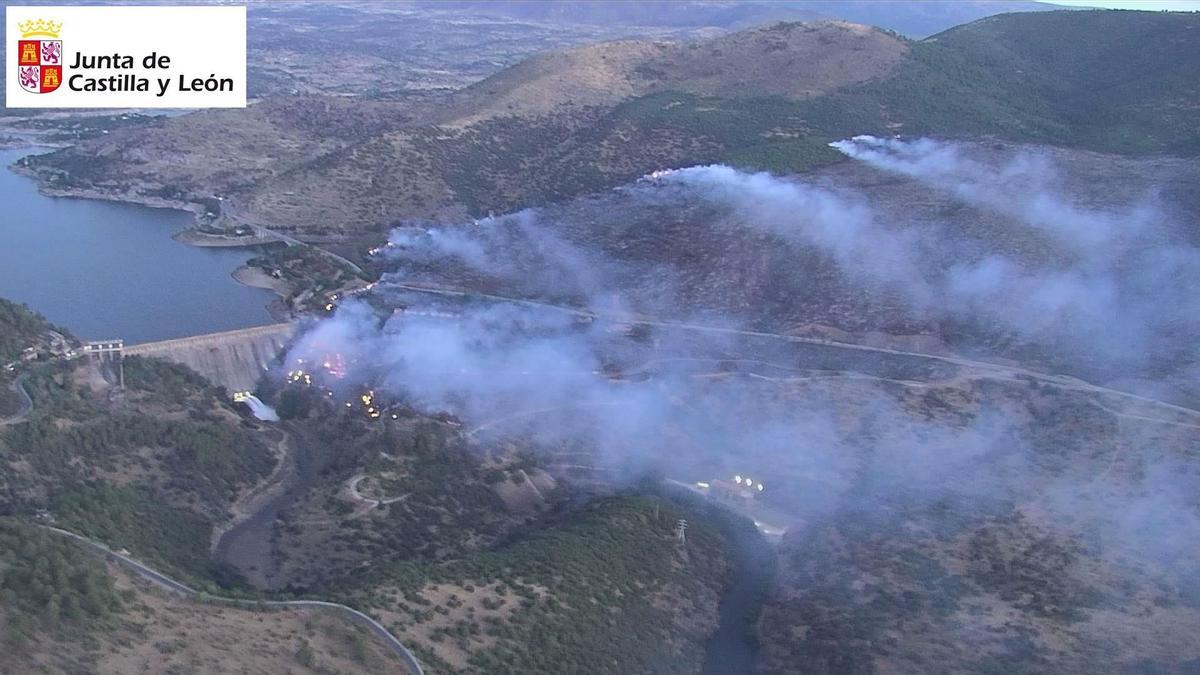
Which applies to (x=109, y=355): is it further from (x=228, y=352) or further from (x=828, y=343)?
(x=828, y=343)

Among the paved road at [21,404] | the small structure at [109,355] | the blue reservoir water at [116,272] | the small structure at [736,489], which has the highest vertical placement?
the paved road at [21,404]

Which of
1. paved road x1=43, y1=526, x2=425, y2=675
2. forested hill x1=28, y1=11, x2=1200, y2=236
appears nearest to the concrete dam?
paved road x1=43, y1=526, x2=425, y2=675

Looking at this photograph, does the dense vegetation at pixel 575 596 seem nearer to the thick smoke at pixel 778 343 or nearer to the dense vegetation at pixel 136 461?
the thick smoke at pixel 778 343

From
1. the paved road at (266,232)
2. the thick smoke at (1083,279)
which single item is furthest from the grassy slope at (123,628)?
the paved road at (266,232)

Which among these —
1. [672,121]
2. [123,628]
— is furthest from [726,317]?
[123,628]

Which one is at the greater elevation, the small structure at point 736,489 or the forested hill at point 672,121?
the forested hill at point 672,121

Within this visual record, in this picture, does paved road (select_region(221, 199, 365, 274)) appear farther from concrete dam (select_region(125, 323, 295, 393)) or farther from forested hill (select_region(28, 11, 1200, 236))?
concrete dam (select_region(125, 323, 295, 393))
